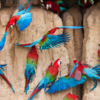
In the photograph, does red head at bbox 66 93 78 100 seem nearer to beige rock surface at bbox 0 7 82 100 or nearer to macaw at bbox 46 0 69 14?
beige rock surface at bbox 0 7 82 100

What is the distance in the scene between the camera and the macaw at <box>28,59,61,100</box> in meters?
2.59

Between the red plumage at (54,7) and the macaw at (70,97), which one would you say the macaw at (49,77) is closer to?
the macaw at (70,97)

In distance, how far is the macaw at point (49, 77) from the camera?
102 inches

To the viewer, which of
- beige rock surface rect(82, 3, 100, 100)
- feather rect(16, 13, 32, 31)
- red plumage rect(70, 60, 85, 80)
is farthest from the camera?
beige rock surface rect(82, 3, 100, 100)

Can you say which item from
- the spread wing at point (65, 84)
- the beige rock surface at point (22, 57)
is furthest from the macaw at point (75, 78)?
the beige rock surface at point (22, 57)

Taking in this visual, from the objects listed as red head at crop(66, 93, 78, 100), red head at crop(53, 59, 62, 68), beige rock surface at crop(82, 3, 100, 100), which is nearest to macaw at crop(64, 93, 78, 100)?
red head at crop(66, 93, 78, 100)

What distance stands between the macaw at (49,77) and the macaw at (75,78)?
83 millimetres

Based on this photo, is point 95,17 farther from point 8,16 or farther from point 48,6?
point 8,16

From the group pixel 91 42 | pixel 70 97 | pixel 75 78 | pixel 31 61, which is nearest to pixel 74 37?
pixel 91 42

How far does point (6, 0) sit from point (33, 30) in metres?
0.64

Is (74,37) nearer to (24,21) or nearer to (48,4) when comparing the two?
(48,4)

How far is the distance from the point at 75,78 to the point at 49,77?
379 millimetres

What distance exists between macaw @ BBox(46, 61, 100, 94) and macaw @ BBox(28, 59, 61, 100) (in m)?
0.08

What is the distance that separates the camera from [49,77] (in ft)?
8.50
